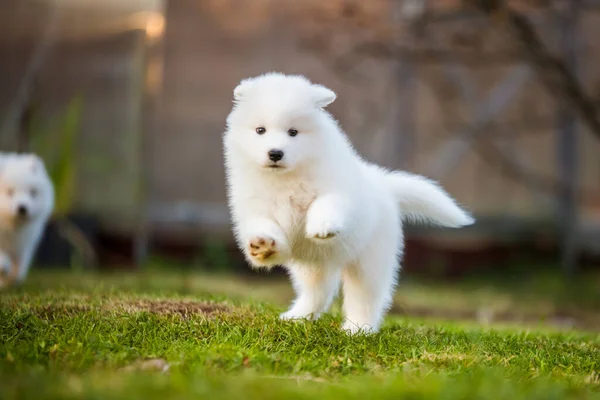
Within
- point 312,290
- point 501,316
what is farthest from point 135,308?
point 501,316

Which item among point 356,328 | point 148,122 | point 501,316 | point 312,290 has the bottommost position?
point 501,316

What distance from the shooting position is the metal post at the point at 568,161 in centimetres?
962

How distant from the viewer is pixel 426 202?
171 inches

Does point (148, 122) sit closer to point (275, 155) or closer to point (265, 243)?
point (275, 155)

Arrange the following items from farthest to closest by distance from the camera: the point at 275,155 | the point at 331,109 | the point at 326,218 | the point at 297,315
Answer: the point at 331,109 → the point at 297,315 → the point at 275,155 → the point at 326,218

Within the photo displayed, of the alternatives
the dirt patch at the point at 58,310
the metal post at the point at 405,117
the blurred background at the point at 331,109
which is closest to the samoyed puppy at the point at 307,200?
the dirt patch at the point at 58,310

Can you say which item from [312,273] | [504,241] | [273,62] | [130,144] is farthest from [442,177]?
[312,273]

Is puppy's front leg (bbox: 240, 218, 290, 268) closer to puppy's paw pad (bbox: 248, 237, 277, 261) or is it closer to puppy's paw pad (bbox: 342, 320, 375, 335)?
puppy's paw pad (bbox: 248, 237, 277, 261)

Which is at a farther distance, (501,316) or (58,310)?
(501,316)

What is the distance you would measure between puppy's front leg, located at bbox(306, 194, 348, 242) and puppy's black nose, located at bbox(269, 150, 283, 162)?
0.26 meters

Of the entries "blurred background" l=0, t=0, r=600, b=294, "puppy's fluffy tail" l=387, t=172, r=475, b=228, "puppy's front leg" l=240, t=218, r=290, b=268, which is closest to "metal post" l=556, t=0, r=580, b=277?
"blurred background" l=0, t=0, r=600, b=294

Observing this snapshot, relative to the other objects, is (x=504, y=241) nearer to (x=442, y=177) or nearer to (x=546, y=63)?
(x=442, y=177)

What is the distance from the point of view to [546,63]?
7152mm

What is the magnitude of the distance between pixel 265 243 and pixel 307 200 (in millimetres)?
379
